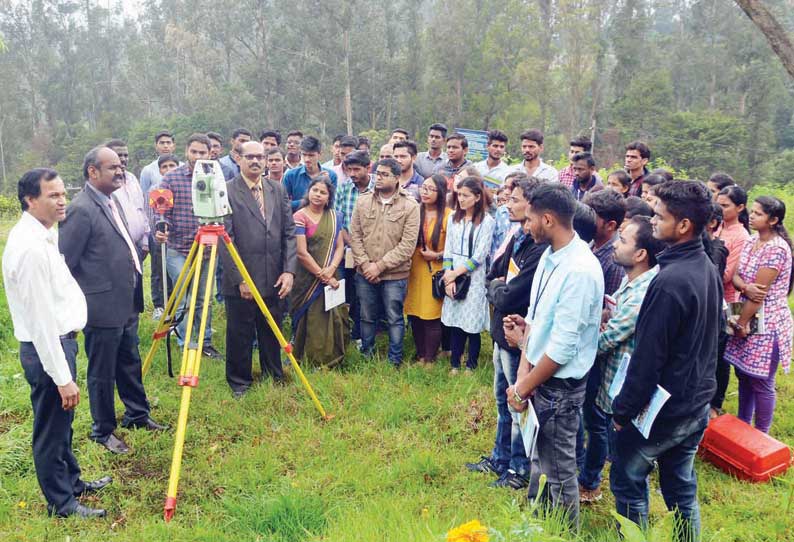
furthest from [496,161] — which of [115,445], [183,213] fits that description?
[115,445]

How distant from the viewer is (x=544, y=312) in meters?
2.72

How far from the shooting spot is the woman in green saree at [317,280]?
5160 millimetres

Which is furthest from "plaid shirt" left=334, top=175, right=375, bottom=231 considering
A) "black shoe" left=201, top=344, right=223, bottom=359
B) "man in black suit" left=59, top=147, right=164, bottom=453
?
"man in black suit" left=59, top=147, right=164, bottom=453

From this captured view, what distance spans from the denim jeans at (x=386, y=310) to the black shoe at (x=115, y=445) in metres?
2.22

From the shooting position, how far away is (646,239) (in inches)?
116

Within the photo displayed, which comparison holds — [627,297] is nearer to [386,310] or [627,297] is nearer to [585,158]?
[386,310]

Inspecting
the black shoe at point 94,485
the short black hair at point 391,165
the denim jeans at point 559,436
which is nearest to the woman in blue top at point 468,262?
the short black hair at point 391,165

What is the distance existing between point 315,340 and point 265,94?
33.8m

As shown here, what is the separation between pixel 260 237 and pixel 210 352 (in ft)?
5.30

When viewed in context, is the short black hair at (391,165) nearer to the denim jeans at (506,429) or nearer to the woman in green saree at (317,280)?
the woman in green saree at (317,280)

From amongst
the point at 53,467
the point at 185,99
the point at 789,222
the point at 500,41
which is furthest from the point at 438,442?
the point at 185,99

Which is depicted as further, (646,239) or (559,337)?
(646,239)

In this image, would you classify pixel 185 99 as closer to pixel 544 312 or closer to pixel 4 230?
pixel 4 230

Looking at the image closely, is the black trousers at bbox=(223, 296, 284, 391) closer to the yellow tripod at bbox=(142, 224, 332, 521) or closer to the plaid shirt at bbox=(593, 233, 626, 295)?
the yellow tripod at bbox=(142, 224, 332, 521)
